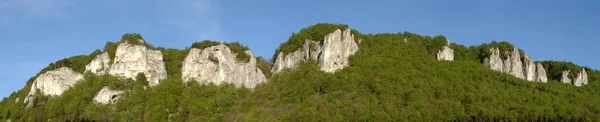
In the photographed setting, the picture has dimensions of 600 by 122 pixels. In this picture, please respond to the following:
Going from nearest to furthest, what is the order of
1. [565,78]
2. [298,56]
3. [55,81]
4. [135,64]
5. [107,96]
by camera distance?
[107,96] < [135,64] < [55,81] < [298,56] < [565,78]

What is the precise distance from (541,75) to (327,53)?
30.7 meters

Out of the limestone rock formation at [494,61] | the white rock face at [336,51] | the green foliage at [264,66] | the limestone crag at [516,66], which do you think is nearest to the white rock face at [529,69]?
the limestone crag at [516,66]

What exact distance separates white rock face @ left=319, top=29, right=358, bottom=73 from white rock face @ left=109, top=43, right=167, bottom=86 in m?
18.5

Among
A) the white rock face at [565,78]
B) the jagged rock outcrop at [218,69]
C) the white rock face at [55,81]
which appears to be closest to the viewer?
the white rock face at [55,81]

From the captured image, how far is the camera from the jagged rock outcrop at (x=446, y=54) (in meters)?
100

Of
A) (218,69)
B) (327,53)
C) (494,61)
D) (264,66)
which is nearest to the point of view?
(327,53)

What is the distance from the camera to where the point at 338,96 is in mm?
84250

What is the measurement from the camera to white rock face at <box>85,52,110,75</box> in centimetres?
9200

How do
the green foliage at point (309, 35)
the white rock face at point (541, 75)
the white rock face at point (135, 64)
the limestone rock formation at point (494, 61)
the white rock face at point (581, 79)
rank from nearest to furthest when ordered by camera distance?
the white rock face at point (135, 64) → the green foliage at point (309, 35) → the limestone rock formation at point (494, 61) → the white rock face at point (581, 79) → the white rock face at point (541, 75)

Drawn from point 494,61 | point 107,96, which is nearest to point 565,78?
point 494,61

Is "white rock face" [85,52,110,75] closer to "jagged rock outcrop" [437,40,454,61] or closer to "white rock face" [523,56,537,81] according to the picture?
"jagged rock outcrop" [437,40,454,61]

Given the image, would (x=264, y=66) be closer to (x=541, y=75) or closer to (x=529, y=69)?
(x=529, y=69)

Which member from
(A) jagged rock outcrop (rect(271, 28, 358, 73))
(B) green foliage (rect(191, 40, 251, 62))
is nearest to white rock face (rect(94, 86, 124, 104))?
(B) green foliage (rect(191, 40, 251, 62))

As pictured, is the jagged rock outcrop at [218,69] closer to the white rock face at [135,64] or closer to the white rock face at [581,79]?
the white rock face at [135,64]
